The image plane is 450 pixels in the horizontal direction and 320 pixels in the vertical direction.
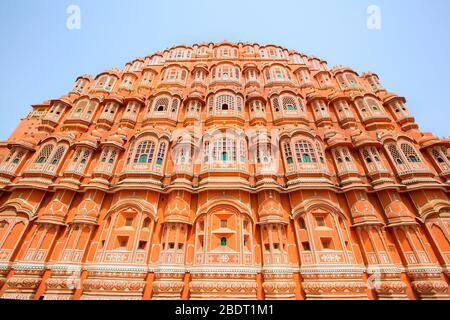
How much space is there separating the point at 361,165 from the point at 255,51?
19.5 metres

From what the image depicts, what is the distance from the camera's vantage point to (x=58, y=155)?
15.0m

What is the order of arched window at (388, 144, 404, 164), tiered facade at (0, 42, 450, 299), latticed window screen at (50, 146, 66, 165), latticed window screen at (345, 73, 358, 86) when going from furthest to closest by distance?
latticed window screen at (345, 73, 358, 86) < latticed window screen at (50, 146, 66, 165) < arched window at (388, 144, 404, 164) < tiered facade at (0, 42, 450, 299)

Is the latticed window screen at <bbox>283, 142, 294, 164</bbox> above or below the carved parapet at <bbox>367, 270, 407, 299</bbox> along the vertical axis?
above

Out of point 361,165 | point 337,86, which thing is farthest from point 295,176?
point 337,86

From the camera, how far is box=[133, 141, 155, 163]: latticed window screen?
569 inches

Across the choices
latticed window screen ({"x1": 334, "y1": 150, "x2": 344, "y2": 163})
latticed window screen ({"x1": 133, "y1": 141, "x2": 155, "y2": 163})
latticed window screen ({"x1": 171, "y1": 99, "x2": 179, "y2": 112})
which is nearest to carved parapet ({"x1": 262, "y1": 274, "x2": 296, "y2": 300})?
latticed window screen ({"x1": 334, "y1": 150, "x2": 344, "y2": 163})

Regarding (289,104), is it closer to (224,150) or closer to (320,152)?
(320,152)

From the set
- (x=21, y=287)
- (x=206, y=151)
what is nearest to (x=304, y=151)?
(x=206, y=151)

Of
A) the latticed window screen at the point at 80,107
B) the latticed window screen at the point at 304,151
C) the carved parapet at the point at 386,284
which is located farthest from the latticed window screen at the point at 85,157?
the carved parapet at the point at 386,284

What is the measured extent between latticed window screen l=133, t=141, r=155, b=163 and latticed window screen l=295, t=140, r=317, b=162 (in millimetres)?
10202

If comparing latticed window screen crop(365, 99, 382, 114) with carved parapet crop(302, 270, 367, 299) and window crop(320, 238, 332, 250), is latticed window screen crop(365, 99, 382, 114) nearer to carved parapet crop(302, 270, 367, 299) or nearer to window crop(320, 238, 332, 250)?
window crop(320, 238, 332, 250)

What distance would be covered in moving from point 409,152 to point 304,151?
735cm

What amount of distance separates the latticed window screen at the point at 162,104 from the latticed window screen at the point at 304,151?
11.5 m
